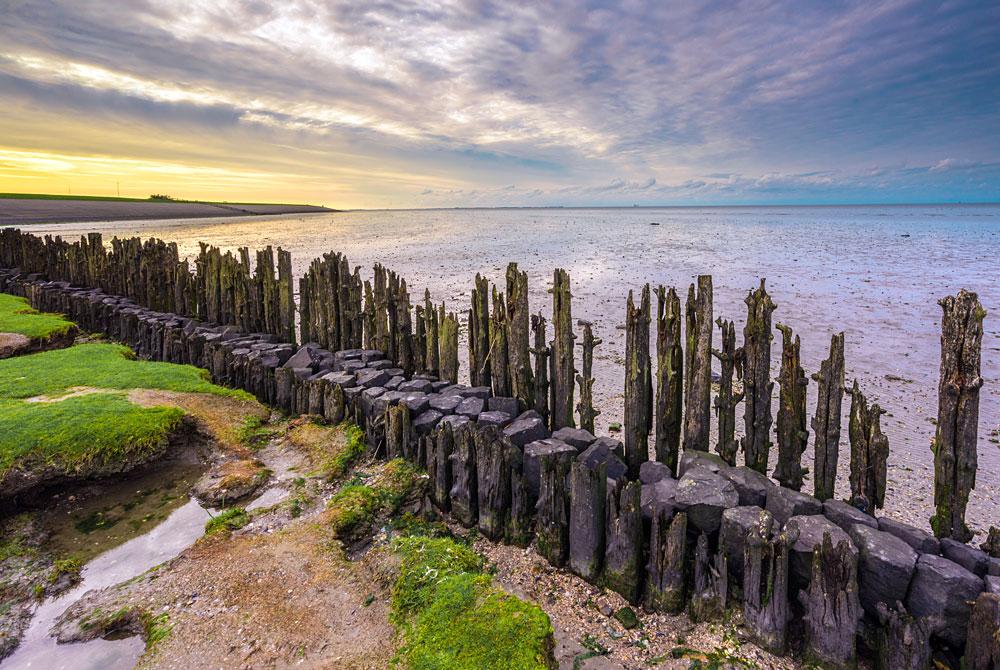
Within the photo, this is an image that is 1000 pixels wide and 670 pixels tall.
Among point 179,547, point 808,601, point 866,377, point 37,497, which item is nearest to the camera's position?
point 808,601

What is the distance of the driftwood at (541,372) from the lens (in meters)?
5.82

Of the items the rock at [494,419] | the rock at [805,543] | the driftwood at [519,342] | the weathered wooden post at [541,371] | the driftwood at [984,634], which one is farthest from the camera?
the driftwood at [519,342]

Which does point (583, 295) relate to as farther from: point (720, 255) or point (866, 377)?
point (720, 255)

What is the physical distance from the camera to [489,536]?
15.6 ft

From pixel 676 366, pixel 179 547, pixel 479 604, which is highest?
pixel 676 366

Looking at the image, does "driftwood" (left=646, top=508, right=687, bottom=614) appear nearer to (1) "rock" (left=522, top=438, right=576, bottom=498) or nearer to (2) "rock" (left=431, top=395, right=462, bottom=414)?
(1) "rock" (left=522, top=438, right=576, bottom=498)

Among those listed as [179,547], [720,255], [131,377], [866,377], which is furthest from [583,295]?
[720,255]

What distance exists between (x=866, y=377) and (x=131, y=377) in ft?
39.1

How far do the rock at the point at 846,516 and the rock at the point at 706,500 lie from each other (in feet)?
2.12

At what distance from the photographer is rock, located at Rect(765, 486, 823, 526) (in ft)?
12.6

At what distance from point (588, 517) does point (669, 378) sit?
1653 mm

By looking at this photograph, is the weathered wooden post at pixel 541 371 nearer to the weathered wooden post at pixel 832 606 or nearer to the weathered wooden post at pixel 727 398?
the weathered wooden post at pixel 727 398

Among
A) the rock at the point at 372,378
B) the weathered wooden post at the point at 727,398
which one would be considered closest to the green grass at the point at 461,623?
the weathered wooden post at the point at 727,398

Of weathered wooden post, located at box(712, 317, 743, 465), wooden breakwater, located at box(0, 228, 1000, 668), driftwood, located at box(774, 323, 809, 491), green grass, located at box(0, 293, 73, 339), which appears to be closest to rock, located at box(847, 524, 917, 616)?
wooden breakwater, located at box(0, 228, 1000, 668)
